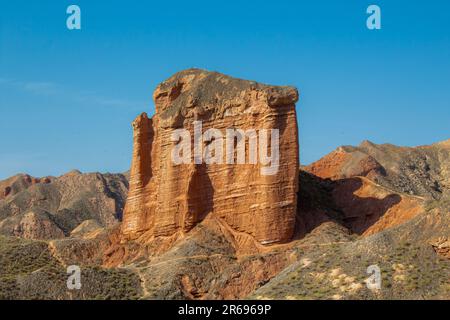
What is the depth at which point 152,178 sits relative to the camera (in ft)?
261

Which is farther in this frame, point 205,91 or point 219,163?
point 205,91

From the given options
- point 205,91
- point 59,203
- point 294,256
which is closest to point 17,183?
point 59,203

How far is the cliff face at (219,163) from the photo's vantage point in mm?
71250

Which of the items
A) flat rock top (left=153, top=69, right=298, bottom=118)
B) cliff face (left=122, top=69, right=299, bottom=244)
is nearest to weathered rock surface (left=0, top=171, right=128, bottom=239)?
cliff face (left=122, top=69, right=299, bottom=244)

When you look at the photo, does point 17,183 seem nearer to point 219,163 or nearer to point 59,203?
point 59,203

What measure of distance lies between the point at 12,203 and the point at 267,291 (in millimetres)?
111970

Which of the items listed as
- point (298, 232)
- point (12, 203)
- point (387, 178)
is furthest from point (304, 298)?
point (12, 203)

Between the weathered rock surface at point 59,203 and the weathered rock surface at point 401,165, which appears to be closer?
the weathered rock surface at point 401,165

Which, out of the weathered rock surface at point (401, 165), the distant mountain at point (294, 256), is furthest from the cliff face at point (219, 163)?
the weathered rock surface at point (401, 165)

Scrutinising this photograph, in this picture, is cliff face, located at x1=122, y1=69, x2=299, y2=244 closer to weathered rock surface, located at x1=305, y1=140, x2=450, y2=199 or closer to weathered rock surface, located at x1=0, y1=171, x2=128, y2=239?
weathered rock surface, located at x1=305, y1=140, x2=450, y2=199

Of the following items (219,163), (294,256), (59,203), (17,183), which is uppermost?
(219,163)

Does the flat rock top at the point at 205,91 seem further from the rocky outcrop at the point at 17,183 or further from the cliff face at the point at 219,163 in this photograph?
the rocky outcrop at the point at 17,183

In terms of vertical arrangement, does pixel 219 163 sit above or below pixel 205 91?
below

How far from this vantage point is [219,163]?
2906 inches
